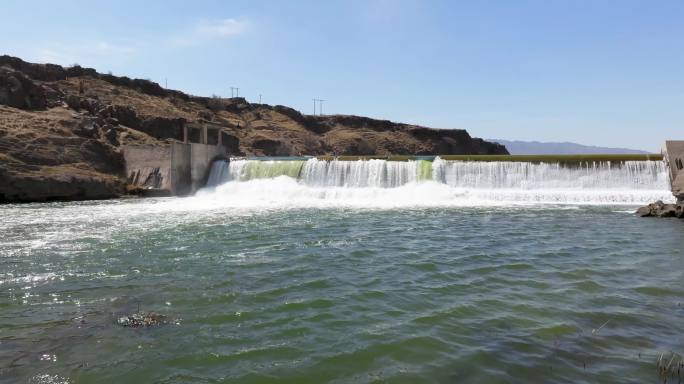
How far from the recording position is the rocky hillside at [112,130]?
75.5 feet

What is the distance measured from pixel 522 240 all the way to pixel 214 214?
10170 millimetres

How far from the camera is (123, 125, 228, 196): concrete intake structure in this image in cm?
2483

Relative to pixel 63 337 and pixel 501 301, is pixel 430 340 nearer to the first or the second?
pixel 501 301

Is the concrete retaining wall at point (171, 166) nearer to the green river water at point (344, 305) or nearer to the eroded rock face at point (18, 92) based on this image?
the eroded rock face at point (18, 92)

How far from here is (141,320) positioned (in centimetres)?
544

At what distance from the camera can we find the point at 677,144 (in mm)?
19562

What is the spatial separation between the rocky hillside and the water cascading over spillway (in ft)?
32.1

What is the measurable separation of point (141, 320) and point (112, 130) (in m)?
26.8

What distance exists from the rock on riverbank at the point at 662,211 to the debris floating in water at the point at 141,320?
1471 cm

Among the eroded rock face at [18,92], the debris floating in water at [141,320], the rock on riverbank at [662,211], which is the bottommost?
Result: the debris floating in water at [141,320]

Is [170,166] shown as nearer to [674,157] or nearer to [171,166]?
[171,166]

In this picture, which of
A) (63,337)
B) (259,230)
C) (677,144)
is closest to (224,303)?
(63,337)

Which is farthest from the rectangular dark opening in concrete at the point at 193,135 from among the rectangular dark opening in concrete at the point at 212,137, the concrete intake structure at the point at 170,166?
the concrete intake structure at the point at 170,166

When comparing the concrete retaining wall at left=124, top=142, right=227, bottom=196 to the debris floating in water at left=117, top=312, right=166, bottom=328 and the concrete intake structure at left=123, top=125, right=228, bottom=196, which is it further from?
the debris floating in water at left=117, top=312, right=166, bottom=328
